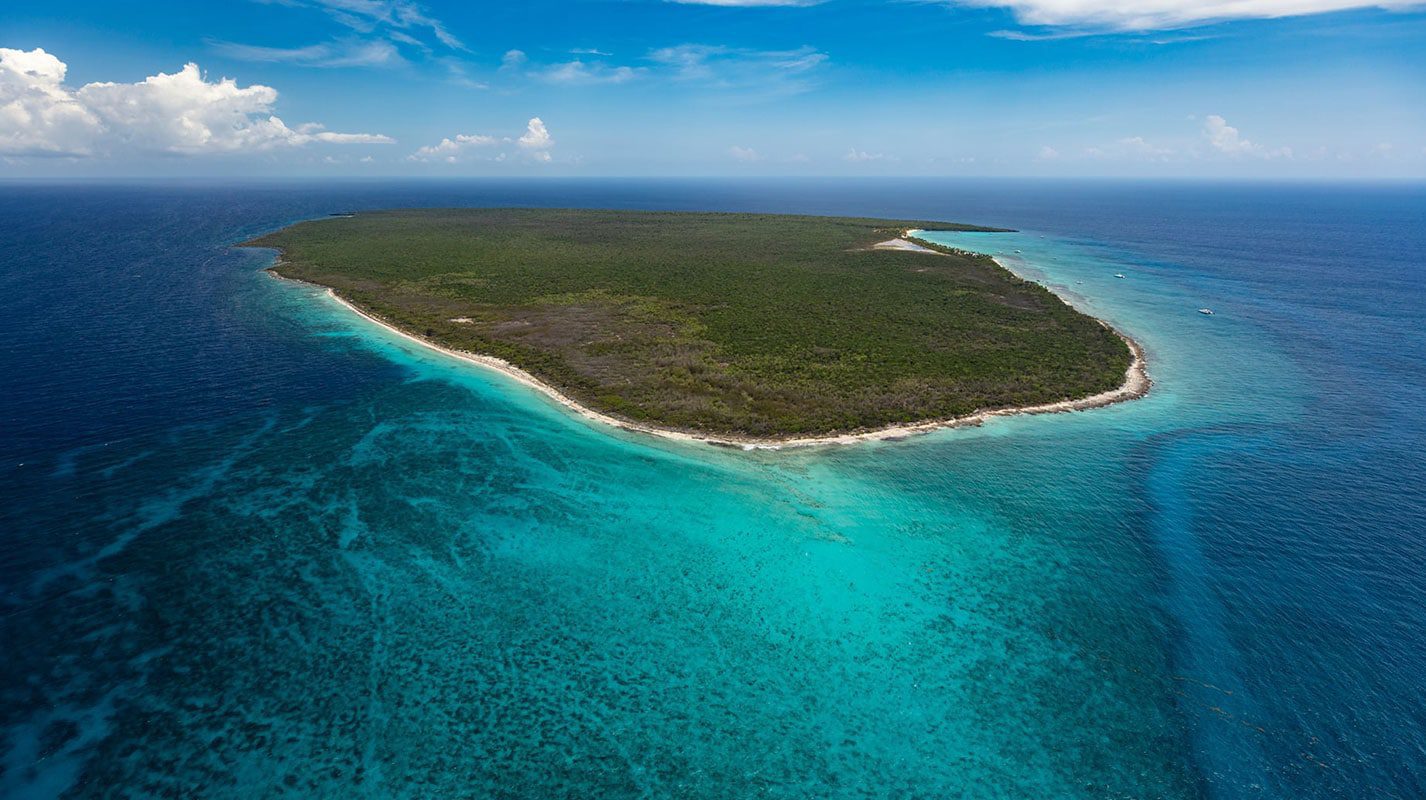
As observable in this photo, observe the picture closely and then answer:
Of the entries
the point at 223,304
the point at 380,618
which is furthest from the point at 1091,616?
the point at 223,304

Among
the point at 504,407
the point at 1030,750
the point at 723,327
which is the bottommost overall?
the point at 1030,750

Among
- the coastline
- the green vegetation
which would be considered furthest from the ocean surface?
the green vegetation

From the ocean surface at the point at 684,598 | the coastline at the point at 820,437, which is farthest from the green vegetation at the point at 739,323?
the ocean surface at the point at 684,598

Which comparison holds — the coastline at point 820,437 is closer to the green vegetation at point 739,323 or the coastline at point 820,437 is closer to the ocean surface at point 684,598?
the green vegetation at point 739,323

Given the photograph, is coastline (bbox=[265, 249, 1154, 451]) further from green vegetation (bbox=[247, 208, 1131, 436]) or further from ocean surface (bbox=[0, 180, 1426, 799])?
ocean surface (bbox=[0, 180, 1426, 799])

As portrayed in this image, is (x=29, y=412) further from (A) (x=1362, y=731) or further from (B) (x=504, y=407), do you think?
(A) (x=1362, y=731)

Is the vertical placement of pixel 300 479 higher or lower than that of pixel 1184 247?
lower

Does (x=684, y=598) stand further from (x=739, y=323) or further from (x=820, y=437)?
(x=739, y=323)
